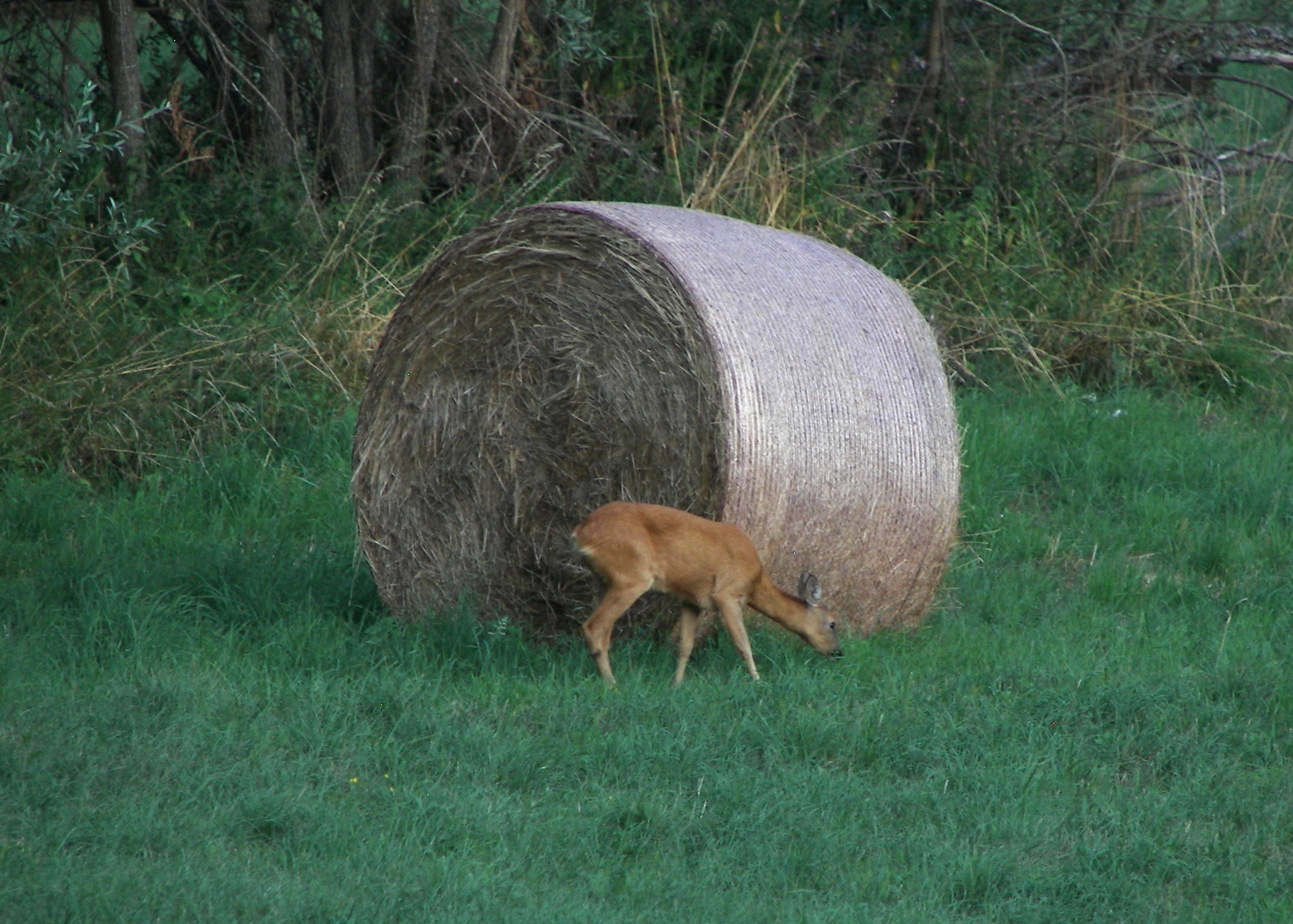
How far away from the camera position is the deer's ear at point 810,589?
6238mm

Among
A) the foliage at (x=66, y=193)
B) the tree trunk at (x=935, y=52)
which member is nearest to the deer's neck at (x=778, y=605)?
the foliage at (x=66, y=193)

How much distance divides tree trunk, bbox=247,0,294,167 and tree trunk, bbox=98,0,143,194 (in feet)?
2.87

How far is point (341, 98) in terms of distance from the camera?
36.1 ft

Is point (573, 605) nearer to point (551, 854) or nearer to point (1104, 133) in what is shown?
point (551, 854)

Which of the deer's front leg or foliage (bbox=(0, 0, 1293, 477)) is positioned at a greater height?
foliage (bbox=(0, 0, 1293, 477))

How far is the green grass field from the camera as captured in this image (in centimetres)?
451

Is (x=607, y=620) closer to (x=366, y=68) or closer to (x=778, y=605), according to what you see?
(x=778, y=605)

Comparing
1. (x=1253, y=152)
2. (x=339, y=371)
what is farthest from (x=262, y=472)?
(x=1253, y=152)

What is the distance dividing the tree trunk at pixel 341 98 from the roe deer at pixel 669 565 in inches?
226

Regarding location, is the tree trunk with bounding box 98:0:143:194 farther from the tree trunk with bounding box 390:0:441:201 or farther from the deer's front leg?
the deer's front leg

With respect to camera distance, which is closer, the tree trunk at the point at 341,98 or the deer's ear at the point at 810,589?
the deer's ear at the point at 810,589

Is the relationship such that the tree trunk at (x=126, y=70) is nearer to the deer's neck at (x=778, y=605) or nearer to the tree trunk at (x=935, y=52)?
the deer's neck at (x=778, y=605)

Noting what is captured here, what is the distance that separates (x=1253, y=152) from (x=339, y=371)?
7.91 m

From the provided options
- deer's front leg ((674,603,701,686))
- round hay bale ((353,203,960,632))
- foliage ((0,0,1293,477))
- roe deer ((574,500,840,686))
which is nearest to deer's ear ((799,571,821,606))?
roe deer ((574,500,840,686))
